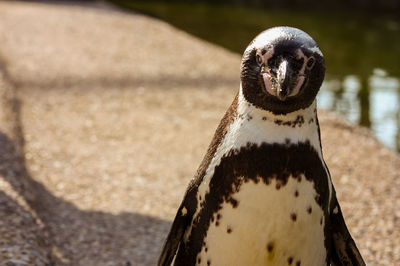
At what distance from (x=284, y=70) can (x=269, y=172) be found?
301mm

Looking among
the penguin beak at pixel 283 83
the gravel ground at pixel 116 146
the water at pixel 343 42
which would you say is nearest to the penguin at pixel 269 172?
the penguin beak at pixel 283 83

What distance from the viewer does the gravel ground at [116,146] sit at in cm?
Answer: 332

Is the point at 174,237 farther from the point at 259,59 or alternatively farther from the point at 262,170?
the point at 259,59

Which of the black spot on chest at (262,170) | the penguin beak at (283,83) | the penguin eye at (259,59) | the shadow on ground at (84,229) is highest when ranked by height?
the penguin eye at (259,59)

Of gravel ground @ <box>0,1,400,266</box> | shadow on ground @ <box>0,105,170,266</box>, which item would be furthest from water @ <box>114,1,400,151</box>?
shadow on ground @ <box>0,105,170,266</box>

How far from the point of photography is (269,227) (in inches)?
73.4

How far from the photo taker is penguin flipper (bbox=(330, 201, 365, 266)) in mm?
2021

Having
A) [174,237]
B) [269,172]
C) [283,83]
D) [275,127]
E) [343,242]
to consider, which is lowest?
[174,237]

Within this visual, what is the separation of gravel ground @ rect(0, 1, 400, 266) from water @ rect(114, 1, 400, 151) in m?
1.05

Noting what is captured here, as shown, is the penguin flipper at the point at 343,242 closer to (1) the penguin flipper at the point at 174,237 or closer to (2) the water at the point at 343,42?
(1) the penguin flipper at the point at 174,237

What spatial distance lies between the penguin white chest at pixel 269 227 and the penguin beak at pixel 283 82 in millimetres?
264

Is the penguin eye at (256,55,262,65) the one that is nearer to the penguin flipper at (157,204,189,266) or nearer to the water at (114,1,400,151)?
the penguin flipper at (157,204,189,266)

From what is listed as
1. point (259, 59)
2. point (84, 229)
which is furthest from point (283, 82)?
point (84, 229)

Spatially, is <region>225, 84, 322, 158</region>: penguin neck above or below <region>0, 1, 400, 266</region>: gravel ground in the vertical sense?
above
